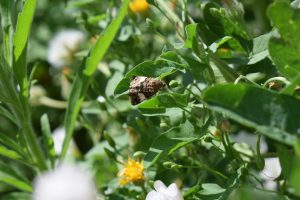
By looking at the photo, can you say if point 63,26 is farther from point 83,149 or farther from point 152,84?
point 152,84

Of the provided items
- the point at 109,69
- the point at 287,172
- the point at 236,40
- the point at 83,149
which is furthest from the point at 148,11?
the point at 287,172

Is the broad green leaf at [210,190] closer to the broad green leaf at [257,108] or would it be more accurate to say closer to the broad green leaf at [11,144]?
the broad green leaf at [257,108]

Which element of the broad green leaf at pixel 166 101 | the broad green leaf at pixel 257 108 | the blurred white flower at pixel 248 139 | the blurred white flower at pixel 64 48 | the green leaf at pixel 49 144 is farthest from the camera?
the blurred white flower at pixel 64 48

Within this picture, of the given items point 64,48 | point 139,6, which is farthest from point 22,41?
point 64,48

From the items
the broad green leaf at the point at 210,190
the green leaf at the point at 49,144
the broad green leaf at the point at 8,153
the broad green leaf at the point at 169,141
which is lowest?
the green leaf at the point at 49,144

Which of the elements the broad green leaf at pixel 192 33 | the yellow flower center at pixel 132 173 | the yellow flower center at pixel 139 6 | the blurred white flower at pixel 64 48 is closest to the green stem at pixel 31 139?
the yellow flower center at pixel 132 173

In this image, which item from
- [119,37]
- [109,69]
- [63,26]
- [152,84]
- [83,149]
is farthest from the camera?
[63,26]

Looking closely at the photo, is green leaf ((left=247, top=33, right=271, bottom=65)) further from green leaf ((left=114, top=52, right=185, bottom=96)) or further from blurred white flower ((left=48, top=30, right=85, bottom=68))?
blurred white flower ((left=48, top=30, right=85, bottom=68))
